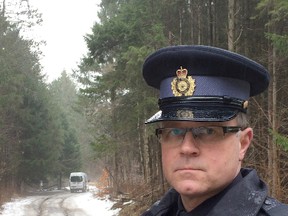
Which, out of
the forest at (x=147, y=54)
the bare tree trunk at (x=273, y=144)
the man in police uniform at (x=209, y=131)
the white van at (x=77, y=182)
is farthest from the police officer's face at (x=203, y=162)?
the white van at (x=77, y=182)

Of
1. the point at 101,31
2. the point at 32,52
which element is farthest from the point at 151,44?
the point at 32,52

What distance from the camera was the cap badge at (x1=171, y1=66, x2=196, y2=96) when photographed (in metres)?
1.92

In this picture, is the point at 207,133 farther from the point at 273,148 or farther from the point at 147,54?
the point at 147,54

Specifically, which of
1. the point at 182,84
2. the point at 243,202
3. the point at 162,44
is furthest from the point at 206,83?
the point at 162,44

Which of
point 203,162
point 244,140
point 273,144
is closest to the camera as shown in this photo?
point 203,162

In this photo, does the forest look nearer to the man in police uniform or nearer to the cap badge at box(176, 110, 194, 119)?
the man in police uniform

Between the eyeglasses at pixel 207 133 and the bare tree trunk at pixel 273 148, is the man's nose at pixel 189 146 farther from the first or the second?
the bare tree trunk at pixel 273 148

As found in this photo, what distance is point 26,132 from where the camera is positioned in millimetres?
43750

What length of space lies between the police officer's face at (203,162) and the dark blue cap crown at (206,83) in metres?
0.06

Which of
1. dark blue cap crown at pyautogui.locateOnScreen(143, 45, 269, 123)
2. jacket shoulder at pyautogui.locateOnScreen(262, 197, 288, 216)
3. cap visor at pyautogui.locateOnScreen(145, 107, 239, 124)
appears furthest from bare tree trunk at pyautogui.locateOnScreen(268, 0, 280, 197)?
jacket shoulder at pyautogui.locateOnScreen(262, 197, 288, 216)

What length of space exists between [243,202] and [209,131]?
0.32 meters

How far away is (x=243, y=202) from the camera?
5.37 feet

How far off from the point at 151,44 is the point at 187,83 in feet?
48.0

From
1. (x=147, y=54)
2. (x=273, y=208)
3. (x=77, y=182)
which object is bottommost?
(x=77, y=182)
